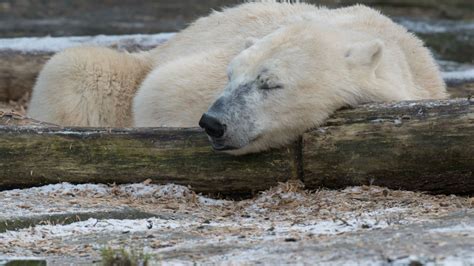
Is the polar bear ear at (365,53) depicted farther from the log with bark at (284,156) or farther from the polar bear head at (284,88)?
the log with bark at (284,156)

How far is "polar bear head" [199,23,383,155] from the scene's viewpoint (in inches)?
189

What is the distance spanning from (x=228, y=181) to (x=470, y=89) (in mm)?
3668

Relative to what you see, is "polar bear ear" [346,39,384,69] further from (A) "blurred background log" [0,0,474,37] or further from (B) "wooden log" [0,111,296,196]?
(A) "blurred background log" [0,0,474,37]

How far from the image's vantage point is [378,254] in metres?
3.39

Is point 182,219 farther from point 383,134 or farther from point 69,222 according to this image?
point 383,134

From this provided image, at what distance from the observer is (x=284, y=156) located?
4.96 metres

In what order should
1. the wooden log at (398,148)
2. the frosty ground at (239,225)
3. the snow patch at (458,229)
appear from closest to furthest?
1. the frosty ground at (239,225)
2. the snow patch at (458,229)
3. the wooden log at (398,148)

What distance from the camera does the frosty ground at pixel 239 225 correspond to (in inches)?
139

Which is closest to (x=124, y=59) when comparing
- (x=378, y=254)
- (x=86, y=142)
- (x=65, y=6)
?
(x=86, y=142)

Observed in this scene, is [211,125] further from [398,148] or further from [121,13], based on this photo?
[121,13]

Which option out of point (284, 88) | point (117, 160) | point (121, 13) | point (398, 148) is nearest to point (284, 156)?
point (284, 88)

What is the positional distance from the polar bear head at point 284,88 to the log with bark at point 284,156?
0.30 feet

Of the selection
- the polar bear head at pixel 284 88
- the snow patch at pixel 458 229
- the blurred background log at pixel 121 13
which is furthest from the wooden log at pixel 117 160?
the blurred background log at pixel 121 13

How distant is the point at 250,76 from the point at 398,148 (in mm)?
831
